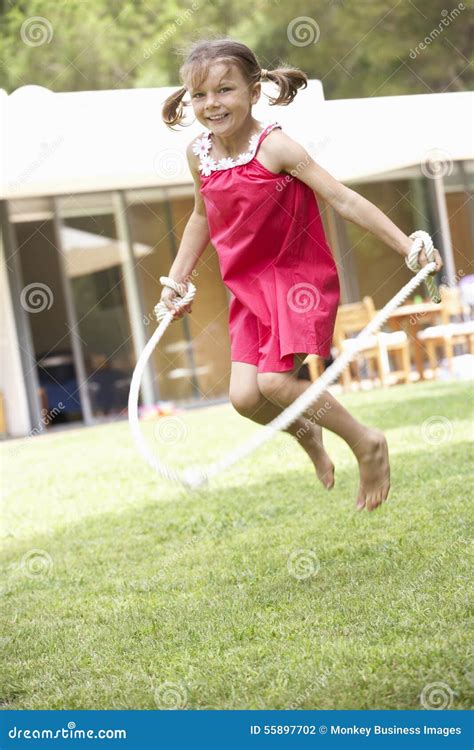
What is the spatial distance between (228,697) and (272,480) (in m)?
4.19

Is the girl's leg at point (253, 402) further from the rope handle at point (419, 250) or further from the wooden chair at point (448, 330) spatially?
the wooden chair at point (448, 330)

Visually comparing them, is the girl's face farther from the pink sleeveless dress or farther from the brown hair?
the pink sleeveless dress

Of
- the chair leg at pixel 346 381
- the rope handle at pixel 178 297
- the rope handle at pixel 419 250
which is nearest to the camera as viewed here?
the rope handle at pixel 419 250

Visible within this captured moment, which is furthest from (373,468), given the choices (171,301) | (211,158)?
(211,158)

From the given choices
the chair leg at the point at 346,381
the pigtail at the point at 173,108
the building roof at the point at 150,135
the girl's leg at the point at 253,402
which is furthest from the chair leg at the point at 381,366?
the pigtail at the point at 173,108

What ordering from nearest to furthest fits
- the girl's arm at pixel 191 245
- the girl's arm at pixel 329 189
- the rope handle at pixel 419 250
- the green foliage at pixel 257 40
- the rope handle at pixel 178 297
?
the rope handle at pixel 419 250, the girl's arm at pixel 329 189, the rope handle at pixel 178 297, the girl's arm at pixel 191 245, the green foliage at pixel 257 40

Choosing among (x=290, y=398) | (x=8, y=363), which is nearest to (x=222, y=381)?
(x=8, y=363)

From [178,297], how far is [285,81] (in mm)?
935

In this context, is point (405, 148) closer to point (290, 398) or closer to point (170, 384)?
point (170, 384)

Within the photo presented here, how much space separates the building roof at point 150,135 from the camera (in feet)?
46.0

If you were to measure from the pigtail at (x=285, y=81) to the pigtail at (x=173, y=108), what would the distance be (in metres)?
0.36

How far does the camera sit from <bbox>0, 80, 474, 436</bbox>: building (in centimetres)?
1424

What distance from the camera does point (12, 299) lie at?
15516 millimetres

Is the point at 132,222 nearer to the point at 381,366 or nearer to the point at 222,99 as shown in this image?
the point at 381,366
